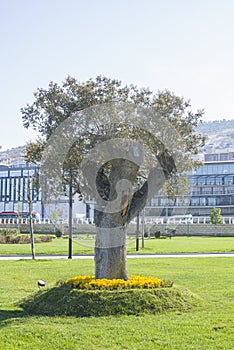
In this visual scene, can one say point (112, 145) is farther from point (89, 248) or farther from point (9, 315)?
point (89, 248)

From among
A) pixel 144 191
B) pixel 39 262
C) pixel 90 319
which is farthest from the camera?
pixel 39 262

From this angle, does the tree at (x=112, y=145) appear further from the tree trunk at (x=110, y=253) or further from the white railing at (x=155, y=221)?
the white railing at (x=155, y=221)

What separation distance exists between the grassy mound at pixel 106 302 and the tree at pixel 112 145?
1.10 m

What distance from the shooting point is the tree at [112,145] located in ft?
41.0

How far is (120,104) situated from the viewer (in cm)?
1372

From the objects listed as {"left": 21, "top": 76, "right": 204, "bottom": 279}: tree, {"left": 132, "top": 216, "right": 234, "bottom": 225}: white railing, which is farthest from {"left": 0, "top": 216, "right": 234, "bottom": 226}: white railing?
{"left": 21, "top": 76, "right": 204, "bottom": 279}: tree

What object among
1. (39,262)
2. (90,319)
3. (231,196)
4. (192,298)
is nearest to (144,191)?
(192,298)

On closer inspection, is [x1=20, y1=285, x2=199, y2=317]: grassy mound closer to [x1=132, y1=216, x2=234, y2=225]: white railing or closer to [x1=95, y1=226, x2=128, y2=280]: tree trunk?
[x1=95, y1=226, x2=128, y2=280]: tree trunk

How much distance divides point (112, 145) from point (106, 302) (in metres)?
3.59

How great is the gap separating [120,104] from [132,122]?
0.70m

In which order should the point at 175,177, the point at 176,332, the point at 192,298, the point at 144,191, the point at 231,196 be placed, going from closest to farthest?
the point at 176,332, the point at 192,298, the point at 144,191, the point at 175,177, the point at 231,196

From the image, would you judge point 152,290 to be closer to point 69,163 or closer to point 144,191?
point 144,191

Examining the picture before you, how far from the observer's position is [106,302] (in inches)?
437

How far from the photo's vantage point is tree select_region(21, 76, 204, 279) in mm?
12508
